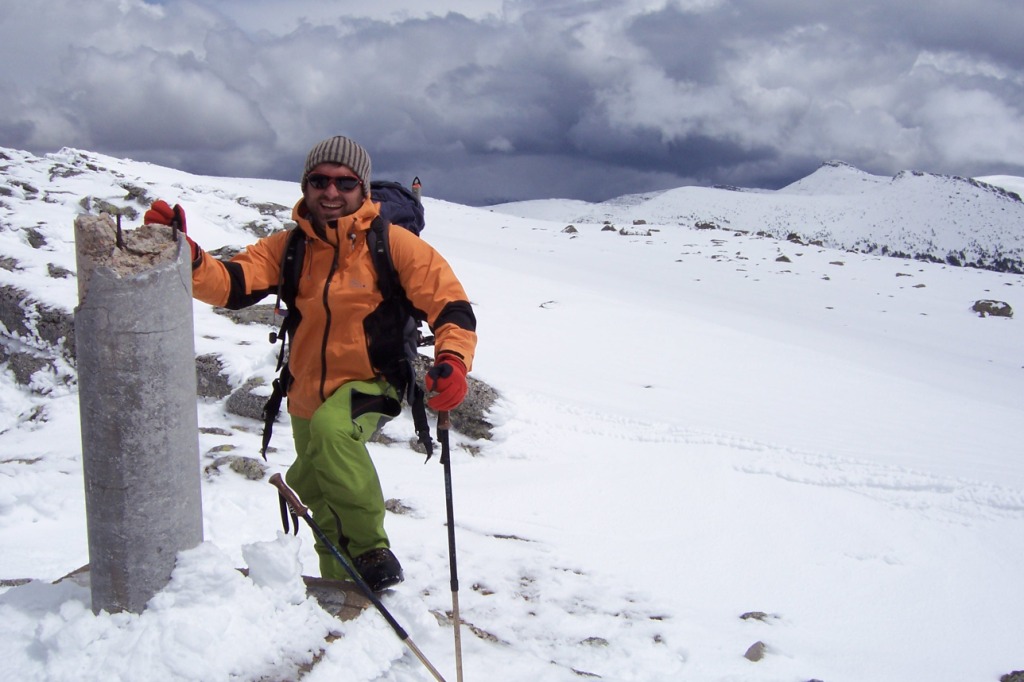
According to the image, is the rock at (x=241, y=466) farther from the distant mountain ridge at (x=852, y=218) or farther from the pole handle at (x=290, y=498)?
the distant mountain ridge at (x=852, y=218)

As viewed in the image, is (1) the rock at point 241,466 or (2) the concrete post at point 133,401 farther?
(1) the rock at point 241,466

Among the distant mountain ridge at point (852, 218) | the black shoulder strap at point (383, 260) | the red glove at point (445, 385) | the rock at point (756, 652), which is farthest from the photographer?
the distant mountain ridge at point (852, 218)

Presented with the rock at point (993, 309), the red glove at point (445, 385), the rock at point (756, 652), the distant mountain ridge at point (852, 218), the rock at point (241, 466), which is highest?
the distant mountain ridge at point (852, 218)

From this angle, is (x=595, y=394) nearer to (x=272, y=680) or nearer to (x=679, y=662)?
(x=679, y=662)

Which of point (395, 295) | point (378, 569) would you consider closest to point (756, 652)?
point (378, 569)

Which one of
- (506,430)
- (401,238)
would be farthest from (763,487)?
(401,238)

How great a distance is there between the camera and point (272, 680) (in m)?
2.75

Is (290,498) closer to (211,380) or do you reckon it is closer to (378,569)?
(378,569)

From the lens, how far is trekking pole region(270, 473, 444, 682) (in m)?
3.20

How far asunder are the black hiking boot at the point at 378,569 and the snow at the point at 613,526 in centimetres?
16

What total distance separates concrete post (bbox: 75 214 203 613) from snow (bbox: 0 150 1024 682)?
0.45ft

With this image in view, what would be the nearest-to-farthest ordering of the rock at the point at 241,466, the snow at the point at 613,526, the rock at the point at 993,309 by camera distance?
the snow at the point at 613,526 < the rock at the point at 241,466 < the rock at the point at 993,309

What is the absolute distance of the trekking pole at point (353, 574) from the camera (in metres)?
3.20

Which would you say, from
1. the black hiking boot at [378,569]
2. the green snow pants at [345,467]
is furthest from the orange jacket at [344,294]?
the black hiking boot at [378,569]
